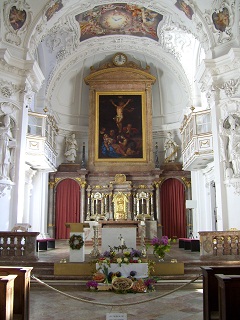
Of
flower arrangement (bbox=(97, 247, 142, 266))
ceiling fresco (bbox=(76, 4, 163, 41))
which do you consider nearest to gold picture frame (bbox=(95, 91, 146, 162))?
ceiling fresco (bbox=(76, 4, 163, 41))

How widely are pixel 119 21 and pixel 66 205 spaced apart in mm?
9306

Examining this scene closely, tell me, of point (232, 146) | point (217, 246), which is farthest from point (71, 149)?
point (217, 246)

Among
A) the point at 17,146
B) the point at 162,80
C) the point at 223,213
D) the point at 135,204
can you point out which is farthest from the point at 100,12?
the point at 223,213

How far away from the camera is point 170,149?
19.5 metres

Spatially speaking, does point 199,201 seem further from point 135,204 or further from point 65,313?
point 65,313

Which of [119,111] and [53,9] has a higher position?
[53,9]

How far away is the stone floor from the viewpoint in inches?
221

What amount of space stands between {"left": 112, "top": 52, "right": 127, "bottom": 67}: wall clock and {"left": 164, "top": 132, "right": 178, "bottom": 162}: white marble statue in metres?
4.68

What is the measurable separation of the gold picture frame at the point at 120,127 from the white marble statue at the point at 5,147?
24.8 ft

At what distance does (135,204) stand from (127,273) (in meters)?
10.2

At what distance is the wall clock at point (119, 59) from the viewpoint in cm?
1989

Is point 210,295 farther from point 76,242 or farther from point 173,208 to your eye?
point 173,208

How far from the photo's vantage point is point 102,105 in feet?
64.8

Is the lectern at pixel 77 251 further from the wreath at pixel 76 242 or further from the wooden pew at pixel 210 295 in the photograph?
the wooden pew at pixel 210 295
